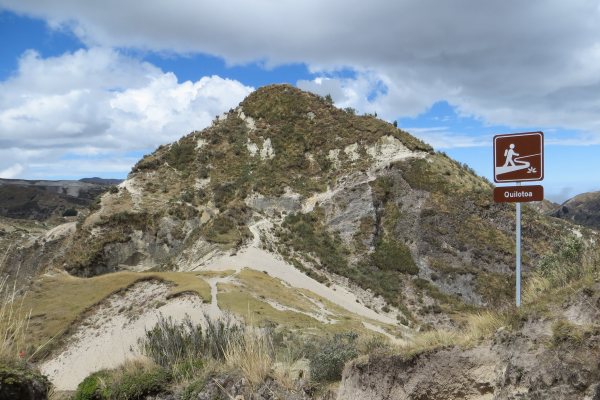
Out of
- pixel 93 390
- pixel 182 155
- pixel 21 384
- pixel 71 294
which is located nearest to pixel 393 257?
pixel 71 294

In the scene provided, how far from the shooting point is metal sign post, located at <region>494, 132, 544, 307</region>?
8.75 metres

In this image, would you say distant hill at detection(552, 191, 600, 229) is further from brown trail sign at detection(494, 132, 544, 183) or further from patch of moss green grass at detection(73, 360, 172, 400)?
patch of moss green grass at detection(73, 360, 172, 400)

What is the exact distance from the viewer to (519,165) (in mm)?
8961

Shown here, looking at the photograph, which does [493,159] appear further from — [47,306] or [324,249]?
[324,249]

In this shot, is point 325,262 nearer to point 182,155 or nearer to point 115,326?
point 115,326

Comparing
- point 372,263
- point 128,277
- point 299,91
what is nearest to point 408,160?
point 372,263

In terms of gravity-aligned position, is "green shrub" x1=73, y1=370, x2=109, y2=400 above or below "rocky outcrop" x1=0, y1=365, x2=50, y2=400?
below

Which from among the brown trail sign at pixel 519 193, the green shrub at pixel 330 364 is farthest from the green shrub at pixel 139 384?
the brown trail sign at pixel 519 193

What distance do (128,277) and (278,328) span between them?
13.1m

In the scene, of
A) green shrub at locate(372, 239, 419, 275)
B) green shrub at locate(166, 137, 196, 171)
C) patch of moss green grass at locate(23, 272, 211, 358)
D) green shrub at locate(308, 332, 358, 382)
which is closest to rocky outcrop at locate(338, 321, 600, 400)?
green shrub at locate(308, 332, 358, 382)

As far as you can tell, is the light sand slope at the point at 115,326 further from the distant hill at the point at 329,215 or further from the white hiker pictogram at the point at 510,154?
the white hiker pictogram at the point at 510,154

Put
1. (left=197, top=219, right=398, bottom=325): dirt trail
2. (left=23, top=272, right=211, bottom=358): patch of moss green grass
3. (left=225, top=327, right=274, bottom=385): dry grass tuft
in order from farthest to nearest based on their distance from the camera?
(left=197, top=219, right=398, bottom=325): dirt trail, (left=23, top=272, right=211, bottom=358): patch of moss green grass, (left=225, top=327, right=274, bottom=385): dry grass tuft

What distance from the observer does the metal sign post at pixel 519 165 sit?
875cm

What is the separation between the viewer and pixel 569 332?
6594mm
